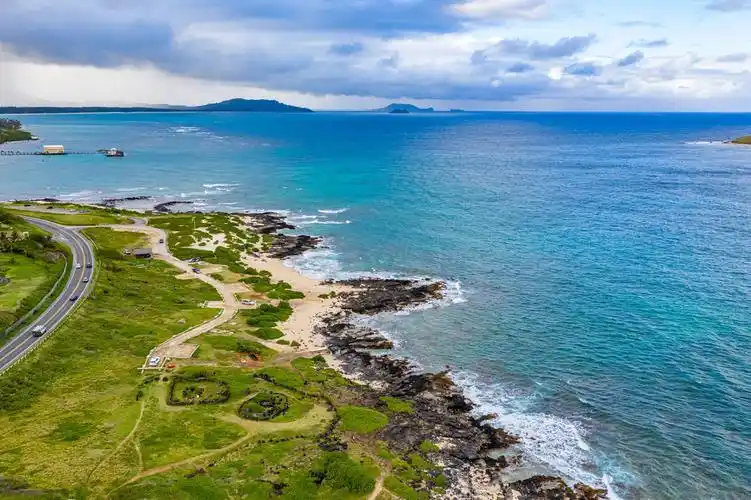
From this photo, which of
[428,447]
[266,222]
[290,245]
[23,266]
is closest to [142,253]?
[23,266]

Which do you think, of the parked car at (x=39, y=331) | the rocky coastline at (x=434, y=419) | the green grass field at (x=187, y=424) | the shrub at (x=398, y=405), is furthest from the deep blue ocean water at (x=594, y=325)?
the parked car at (x=39, y=331)

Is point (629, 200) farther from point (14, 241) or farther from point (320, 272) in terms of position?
point (14, 241)

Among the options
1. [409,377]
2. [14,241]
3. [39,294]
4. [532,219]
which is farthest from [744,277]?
[14,241]

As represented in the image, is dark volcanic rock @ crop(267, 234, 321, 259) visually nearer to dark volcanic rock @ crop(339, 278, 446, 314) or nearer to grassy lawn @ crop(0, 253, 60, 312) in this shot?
dark volcanic rock @ crop(339, 278, 446, 314)

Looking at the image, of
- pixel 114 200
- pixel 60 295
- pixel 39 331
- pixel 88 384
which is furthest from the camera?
pixel 114 200

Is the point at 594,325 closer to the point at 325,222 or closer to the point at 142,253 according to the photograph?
the point at 325,222

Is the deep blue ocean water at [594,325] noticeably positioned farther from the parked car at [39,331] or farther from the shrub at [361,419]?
the parked car at [39,331]

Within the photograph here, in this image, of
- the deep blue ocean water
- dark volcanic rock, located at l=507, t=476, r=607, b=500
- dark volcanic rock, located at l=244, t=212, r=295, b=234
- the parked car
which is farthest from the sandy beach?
dark volcanic rock, located at l=507, t=476, r=607, b=500
